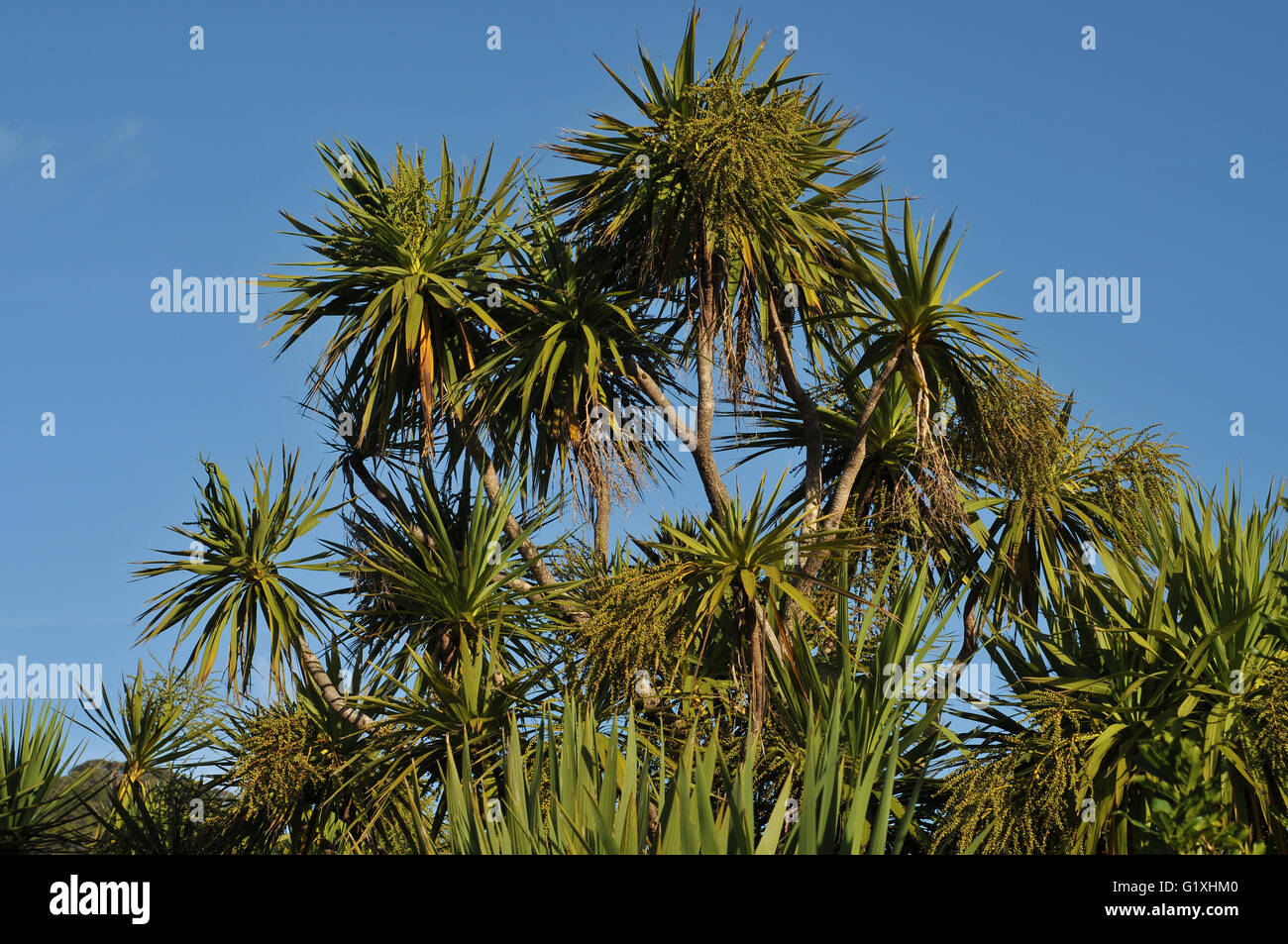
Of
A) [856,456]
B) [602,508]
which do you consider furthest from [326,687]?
[856,456]

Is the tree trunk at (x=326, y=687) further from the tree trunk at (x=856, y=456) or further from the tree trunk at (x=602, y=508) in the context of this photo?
the tree trunk at (x=856, y=456)

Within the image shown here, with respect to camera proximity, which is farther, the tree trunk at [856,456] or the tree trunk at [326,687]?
the tree trunk at [326,687]

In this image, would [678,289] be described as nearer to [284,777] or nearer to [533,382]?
[533,382]

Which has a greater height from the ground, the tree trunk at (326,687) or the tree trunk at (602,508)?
the tree trunk at (602,508)

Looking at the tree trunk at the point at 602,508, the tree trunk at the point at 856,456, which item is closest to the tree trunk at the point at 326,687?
the tree trunk at the point at 602,508

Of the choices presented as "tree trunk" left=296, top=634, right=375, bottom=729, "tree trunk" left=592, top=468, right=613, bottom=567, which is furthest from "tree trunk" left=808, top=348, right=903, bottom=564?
"tree trunk" left=296, top=634, right=375, bottom=729

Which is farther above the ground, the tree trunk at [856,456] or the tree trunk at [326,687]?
the tree trunk at [856,456]

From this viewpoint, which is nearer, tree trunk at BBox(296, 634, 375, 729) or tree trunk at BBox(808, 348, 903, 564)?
tree trunk at BBox(808, 348, 903, 564)

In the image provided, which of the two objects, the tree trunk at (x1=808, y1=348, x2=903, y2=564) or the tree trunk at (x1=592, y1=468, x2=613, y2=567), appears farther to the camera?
the tree trunk at (x1=592, y1=468, x2=613, y2=567)

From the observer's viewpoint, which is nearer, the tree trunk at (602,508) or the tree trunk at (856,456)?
the tree trunk at (856,456)

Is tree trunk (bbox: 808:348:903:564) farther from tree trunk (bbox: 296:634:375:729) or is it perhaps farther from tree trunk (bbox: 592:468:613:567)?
tree trunk (bbox: 296:634:375:729)

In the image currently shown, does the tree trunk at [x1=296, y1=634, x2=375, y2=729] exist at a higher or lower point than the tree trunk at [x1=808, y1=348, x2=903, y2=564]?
lower

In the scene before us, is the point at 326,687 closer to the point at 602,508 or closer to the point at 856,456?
the point at 602,508
